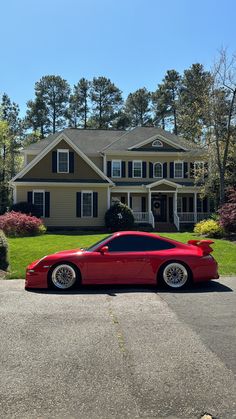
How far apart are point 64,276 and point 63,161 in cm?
2208

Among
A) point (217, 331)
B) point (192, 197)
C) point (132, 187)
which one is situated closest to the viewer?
point (217, 331)

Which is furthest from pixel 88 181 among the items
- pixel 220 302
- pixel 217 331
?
pixel 217 331

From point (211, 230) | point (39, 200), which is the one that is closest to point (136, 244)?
point (211, 230)

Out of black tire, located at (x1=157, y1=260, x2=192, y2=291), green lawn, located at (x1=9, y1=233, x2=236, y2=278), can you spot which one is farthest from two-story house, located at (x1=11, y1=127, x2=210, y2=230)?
black tire, located at (x1=157, y1=260, x2=192, y2=291)

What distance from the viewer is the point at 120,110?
230 ft

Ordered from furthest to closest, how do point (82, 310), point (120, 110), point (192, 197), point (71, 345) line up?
point (120, 110) < point (192, 197) < point (82, 310) < point (71, 345)

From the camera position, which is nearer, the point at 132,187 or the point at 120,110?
the point at 132,187

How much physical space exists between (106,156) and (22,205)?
9.36m

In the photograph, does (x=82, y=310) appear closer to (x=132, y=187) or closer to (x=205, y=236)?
(x=205, y=236)

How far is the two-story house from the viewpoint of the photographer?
3086cm

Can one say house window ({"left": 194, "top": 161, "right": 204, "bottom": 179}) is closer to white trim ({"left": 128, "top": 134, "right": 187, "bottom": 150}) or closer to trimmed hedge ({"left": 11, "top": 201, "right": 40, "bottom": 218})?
white trim ({"left": 128, "top": 134, "right": 187, "bottom": 150})

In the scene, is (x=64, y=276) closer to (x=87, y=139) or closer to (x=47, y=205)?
(x=47, y=205)

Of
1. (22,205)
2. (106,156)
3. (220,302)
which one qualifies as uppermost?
(106,156)

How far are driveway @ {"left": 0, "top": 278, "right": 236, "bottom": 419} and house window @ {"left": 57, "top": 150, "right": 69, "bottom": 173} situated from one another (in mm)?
23173
